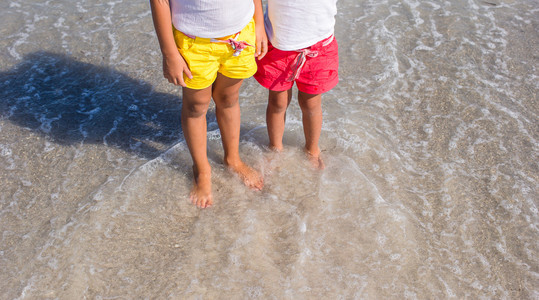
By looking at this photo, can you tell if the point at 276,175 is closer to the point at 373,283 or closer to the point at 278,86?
the point at 278,86

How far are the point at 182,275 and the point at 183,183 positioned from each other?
737mm

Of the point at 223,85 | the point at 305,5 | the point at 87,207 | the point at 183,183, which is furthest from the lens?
the point at 183,183

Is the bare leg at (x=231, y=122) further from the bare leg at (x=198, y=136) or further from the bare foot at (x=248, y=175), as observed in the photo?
the bare leg at (x=198, y=136)

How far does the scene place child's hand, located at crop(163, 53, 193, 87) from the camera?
2160mm

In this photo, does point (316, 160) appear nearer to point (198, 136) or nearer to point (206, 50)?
point (198, 136)

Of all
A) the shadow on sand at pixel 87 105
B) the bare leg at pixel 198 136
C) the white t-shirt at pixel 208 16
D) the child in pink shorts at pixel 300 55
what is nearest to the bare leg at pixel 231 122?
the bare leg at pixel 198 136

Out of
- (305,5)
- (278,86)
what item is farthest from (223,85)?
(305,5)

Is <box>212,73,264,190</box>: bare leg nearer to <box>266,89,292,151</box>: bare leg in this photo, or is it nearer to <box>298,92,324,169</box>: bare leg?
<box>266,89,292,151</box>: bare leg

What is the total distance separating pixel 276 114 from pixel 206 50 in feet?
2.46

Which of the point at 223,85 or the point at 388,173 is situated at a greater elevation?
the point at 223,85

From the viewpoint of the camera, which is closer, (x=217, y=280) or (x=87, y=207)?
(x=217, y=280)

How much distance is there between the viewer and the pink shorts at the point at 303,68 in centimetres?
250

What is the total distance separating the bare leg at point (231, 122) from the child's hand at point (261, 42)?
0.20 metres

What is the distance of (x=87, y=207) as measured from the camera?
2.72 metres
